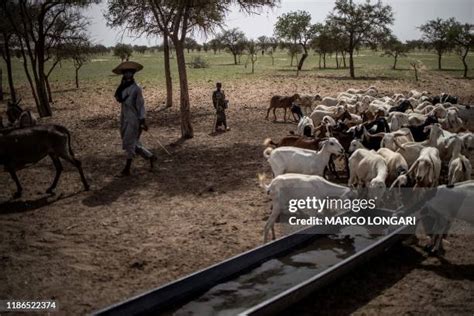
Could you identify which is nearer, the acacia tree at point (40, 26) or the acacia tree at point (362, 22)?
the acacia tree at point (40, 26)

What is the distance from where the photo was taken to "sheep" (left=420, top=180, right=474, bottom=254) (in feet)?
19.2

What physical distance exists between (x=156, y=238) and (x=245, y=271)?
2014 mm

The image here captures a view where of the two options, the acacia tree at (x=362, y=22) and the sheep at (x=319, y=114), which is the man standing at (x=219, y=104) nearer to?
the sheep at (x=319, y=114)

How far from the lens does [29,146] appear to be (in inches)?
324

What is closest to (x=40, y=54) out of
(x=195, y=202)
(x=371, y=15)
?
(x=195, y=202)

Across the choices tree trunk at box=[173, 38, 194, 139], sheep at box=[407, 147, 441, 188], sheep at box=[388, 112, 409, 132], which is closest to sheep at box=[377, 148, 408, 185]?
sheep at box=[407, 147, 441, 188]

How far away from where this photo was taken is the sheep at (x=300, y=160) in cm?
795

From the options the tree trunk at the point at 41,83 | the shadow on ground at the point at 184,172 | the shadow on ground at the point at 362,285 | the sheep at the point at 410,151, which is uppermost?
the tree trunk at the point at 41,83

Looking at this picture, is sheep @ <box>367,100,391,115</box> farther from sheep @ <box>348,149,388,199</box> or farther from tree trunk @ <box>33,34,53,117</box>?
tree trunk @ <box>33,34,53,117</box>

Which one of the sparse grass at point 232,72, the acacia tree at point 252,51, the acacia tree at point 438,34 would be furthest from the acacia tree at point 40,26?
the acacia tree at point 438,34

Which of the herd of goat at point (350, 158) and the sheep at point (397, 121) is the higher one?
the sheep at point (397, 121)

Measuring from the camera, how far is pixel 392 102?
1573 cm

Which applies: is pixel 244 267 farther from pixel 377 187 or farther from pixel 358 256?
pixel 377 187

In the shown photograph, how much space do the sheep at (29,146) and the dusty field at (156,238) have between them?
726 mm
